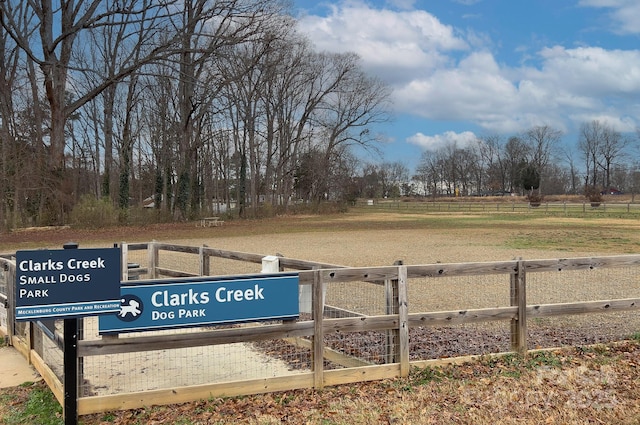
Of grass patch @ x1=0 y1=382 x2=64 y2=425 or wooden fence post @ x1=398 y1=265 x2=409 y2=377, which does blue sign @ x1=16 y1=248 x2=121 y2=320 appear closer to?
grass patch @ x1=0 y1=382 x2=64 y2=425

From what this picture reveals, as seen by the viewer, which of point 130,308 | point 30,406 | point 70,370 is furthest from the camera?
point 30,406

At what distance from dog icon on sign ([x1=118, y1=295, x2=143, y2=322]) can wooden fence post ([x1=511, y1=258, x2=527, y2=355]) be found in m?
3.77

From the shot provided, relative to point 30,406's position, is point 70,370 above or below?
above

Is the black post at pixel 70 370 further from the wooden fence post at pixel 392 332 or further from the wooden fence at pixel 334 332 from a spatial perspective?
the wooden fence post at pixel 392 332

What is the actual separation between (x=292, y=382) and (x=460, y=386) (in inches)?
59.4

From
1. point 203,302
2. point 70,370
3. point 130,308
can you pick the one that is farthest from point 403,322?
point 70,370

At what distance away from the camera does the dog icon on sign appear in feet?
13.8

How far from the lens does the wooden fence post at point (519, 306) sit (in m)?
5.57

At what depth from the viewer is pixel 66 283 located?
3828 mm

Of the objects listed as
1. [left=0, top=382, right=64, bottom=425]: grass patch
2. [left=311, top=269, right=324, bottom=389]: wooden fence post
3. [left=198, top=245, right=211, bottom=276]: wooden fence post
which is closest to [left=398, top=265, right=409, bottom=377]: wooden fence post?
[left=311, top=269, right=324, bottom=389]: wooden fence post

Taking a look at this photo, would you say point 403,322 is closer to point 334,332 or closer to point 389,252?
point 334,332

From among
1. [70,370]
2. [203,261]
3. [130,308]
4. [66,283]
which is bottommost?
[70,370]

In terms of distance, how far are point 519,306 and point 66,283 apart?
4.33m

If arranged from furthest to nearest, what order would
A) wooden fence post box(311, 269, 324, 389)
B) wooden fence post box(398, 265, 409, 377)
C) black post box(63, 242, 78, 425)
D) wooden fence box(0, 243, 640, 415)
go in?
1. wooden fence post box(398, 265, 409, 377)
2. wooden fence post box(311, 269, 324, 389)
3. wooden fence box(0, 243, 640, 415)
4. black post box(63, 242, 78, 425)
